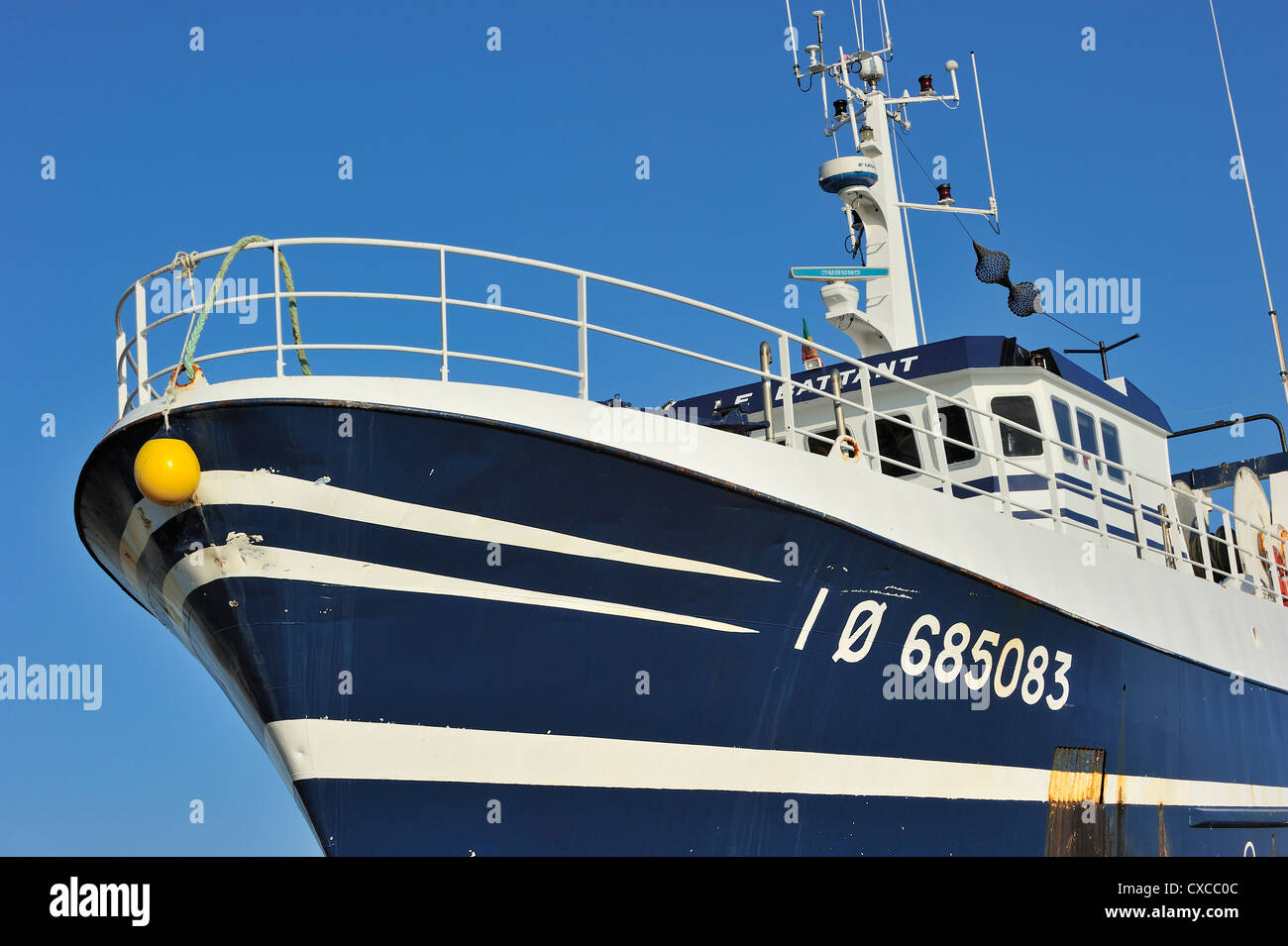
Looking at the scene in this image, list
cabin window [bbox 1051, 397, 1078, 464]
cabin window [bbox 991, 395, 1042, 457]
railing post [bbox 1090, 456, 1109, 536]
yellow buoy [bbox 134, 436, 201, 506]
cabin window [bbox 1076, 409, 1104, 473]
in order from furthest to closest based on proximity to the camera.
Answer: cabin window [bbox 1076, 409, 1104, 473] → cabin window [bbox 1051, 397, 1078, 464] → cabin window [bbox 991, 395, 1042, 457] → railing post [bbox 1090, 456, 1109, 536] → yellow buoy [bbox 134, 436, 201, 506]

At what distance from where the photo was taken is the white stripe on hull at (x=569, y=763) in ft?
21.5

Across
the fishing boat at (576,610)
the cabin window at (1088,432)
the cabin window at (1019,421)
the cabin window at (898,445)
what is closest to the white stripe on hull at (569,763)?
the fishing boat at (576,610)

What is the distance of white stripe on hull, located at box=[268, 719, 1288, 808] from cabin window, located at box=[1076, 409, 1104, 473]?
473 centimetres

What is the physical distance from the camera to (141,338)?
7195 millimetres

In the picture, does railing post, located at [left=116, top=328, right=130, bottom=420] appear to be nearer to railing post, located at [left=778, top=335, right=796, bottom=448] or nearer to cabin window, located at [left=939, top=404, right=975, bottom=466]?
railing post, located at [left=778, top=335, right=796, bottom=448]

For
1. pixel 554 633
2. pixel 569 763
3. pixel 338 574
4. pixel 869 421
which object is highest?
pixel 869 421

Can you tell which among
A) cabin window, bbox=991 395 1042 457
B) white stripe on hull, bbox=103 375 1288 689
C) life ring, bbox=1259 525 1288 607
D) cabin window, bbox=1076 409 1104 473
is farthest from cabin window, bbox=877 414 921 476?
life ring, bbox=1259 525 1288 607

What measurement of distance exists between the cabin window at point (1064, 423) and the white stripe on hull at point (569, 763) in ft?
14.3

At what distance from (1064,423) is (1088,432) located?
1.39ft

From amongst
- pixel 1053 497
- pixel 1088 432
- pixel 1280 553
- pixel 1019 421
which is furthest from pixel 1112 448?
pixel 1280 553

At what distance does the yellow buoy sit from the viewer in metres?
6.35

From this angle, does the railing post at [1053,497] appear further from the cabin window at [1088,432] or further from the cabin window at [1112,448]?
the cabin window at [1112,448]

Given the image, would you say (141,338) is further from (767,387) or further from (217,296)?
(767,387)
